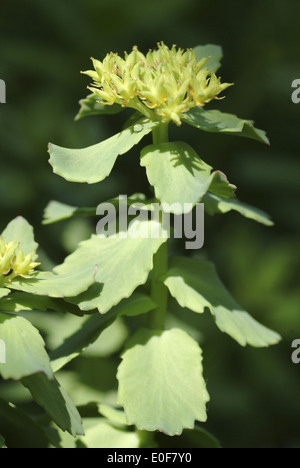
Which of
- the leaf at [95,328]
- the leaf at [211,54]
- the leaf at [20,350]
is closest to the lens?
the leaf at [20,350]

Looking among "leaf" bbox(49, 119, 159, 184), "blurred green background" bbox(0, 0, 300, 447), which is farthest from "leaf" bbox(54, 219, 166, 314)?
"blurred green background" bbox(0, 0, 300, 447)

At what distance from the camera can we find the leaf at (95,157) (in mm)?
917

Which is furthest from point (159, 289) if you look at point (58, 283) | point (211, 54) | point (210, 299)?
point (211, 54)

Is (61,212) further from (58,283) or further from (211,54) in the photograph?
(211,54)

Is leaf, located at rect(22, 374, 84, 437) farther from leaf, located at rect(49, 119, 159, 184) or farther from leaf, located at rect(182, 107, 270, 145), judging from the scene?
leaf, located at rect(182, 107, 270, 145)

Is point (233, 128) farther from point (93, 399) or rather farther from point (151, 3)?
point (151, 3)

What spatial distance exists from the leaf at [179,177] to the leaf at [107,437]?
0.45 meters

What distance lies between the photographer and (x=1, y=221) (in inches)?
62.1

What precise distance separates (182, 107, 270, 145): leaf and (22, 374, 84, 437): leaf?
0.43 meters

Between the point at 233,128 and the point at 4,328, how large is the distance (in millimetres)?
433

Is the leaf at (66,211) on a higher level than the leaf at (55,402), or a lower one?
higher

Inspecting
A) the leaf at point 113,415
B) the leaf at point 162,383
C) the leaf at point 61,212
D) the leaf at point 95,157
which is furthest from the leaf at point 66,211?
the leaf at point 113,415

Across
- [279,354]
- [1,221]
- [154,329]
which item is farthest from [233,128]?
[1,221]

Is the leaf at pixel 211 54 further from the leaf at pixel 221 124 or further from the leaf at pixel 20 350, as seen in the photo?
the leaf at pixel 20 350
